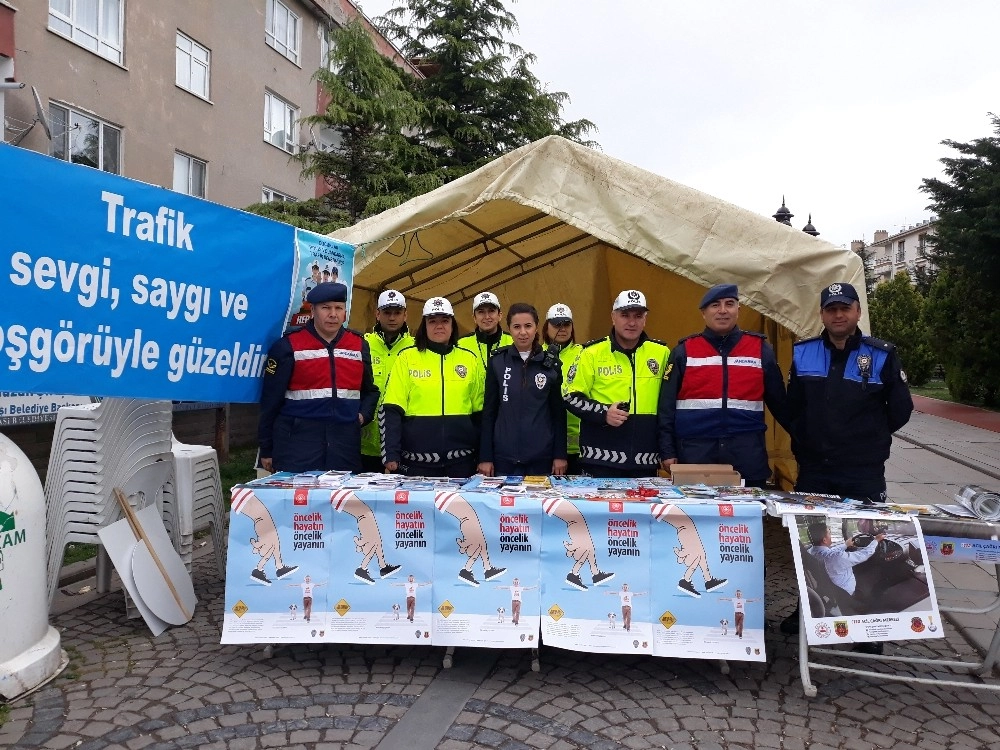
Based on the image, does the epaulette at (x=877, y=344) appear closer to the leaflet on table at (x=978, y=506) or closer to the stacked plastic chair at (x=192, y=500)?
the leaflet on table at (x=978, y=506)

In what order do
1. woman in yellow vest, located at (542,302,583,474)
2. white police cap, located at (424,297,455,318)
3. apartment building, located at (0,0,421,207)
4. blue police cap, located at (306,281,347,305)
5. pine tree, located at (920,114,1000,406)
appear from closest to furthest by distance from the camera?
blue police cap, located at (306,281,347,305), white police cap, located at (424,297,455,318), woman in yellow vest, located at (542,302,583,474), apartment building, located at (0,0,421,207), pine tree, located at (920,114,1000,406)

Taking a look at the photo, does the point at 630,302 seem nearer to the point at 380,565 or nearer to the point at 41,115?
the point at 380,565

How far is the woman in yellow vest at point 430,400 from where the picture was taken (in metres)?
4.59

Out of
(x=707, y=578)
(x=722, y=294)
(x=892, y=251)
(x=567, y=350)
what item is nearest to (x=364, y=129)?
(x=567, y=350)

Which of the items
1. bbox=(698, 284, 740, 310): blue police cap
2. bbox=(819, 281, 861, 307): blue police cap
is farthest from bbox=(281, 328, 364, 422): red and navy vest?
bbox=(819, 281, 861, 307): blue police cap

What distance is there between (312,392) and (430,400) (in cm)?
73

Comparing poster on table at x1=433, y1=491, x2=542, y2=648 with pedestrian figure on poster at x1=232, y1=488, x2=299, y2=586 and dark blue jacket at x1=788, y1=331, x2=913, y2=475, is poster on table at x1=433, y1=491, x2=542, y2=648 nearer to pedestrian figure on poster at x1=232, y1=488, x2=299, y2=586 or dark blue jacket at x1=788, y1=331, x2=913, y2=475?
pedestrian figure on poster at x1=232, y1=488, x2=299, y2=586

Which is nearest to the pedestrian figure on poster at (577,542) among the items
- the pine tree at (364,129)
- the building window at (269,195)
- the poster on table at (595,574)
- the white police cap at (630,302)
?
the poster on table at (595,574)

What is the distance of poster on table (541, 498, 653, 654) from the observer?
3.52 m

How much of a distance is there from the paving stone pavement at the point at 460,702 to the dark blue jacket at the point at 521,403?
3.95ft

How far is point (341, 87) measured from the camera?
11508 millimetres

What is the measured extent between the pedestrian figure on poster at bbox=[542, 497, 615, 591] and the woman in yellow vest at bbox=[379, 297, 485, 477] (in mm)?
1224

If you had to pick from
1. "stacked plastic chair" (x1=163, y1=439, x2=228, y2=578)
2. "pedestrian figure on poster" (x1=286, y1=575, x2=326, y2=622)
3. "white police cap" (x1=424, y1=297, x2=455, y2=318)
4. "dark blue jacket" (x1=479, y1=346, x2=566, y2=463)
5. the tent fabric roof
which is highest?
the tent fabric roof

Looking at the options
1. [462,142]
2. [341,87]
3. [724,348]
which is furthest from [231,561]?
[462,142]
